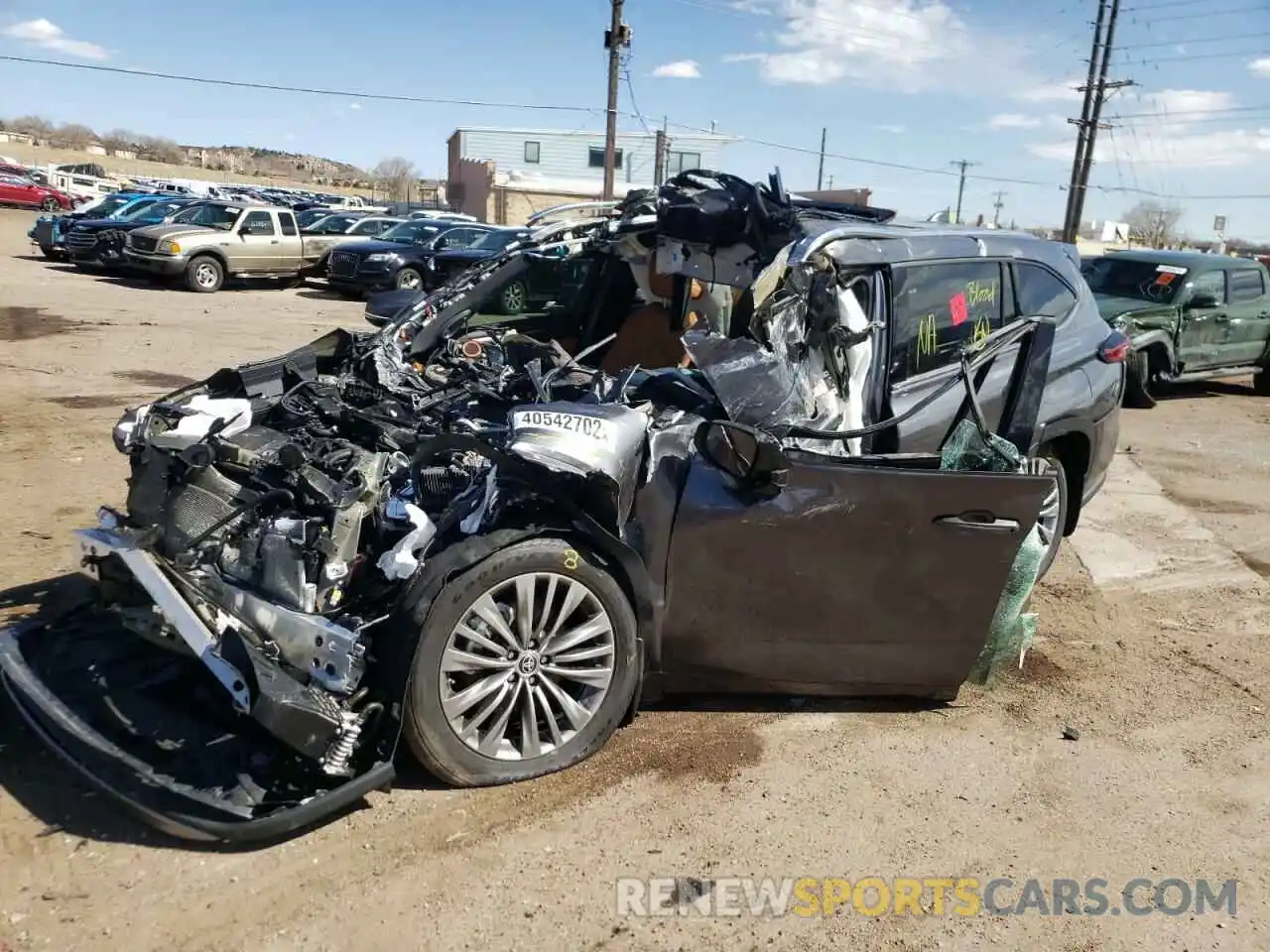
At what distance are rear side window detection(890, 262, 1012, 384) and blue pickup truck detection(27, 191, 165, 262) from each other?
21.4m

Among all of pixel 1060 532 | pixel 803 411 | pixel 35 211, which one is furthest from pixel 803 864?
pixel 35 211

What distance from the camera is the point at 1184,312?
12.2 meters

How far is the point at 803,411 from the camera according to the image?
3898mm

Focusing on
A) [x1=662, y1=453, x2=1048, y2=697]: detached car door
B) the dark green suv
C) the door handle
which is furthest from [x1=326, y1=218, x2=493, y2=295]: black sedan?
the door handle

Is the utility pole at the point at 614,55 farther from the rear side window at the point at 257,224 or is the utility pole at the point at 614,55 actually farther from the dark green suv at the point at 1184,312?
the dark green suv at the point at 1184,312

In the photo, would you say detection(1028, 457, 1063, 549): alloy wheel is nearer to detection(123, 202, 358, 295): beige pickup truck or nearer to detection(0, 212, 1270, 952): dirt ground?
detection(0, 212, 1270, 952): dirt ground

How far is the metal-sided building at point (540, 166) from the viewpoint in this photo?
48.8m

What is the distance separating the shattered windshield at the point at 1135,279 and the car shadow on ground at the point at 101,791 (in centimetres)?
985

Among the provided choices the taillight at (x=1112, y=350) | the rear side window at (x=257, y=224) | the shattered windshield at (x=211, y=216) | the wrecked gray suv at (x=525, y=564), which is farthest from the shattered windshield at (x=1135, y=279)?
the shattered windshield at (x=211, y=216)

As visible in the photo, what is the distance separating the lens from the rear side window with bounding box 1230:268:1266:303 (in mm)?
12891

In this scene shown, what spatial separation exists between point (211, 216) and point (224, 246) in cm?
107

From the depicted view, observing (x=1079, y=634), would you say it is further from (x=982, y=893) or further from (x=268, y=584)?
(x=268, y=584)

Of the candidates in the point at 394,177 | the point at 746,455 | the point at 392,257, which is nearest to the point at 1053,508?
the point at 746,455

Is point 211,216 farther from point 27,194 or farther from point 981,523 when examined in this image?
point 27,194
